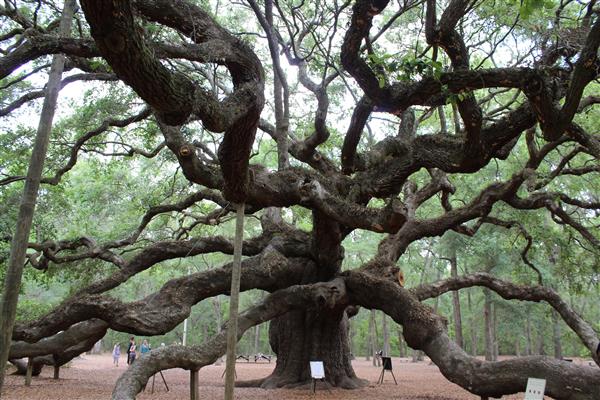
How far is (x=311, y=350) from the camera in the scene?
32.1ft

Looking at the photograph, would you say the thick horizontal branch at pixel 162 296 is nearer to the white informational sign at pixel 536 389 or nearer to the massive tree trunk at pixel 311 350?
the massive tree trunk at pixel 311 350

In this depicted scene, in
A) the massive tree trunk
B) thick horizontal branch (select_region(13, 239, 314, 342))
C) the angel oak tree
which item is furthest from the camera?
the massive tree trunk

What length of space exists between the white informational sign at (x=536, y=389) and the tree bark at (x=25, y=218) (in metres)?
5.59

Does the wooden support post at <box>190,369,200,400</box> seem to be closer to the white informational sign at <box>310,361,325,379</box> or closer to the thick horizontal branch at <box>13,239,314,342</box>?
the thick horizontal branch at <box>13,239,314,342</box>

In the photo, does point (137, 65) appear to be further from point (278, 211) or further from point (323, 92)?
point (278, 211)

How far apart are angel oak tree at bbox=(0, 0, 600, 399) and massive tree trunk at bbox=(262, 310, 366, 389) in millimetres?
35

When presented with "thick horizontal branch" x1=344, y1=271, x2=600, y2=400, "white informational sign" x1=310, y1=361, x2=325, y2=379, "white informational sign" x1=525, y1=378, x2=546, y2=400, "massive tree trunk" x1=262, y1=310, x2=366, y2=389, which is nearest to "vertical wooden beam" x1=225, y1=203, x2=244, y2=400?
"white informational sign" x1=525, y1=378, x2=546, y2=400

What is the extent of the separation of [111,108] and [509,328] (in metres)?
32.3

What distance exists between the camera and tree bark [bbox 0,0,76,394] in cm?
492

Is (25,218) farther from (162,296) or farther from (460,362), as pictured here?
(460,362)

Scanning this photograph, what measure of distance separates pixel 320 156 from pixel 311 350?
4.04 meters

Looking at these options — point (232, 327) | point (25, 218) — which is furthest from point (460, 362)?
point (25, 218)

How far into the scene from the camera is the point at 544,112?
17.7ft

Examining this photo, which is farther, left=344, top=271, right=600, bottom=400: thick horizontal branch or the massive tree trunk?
the massive tree trunk
